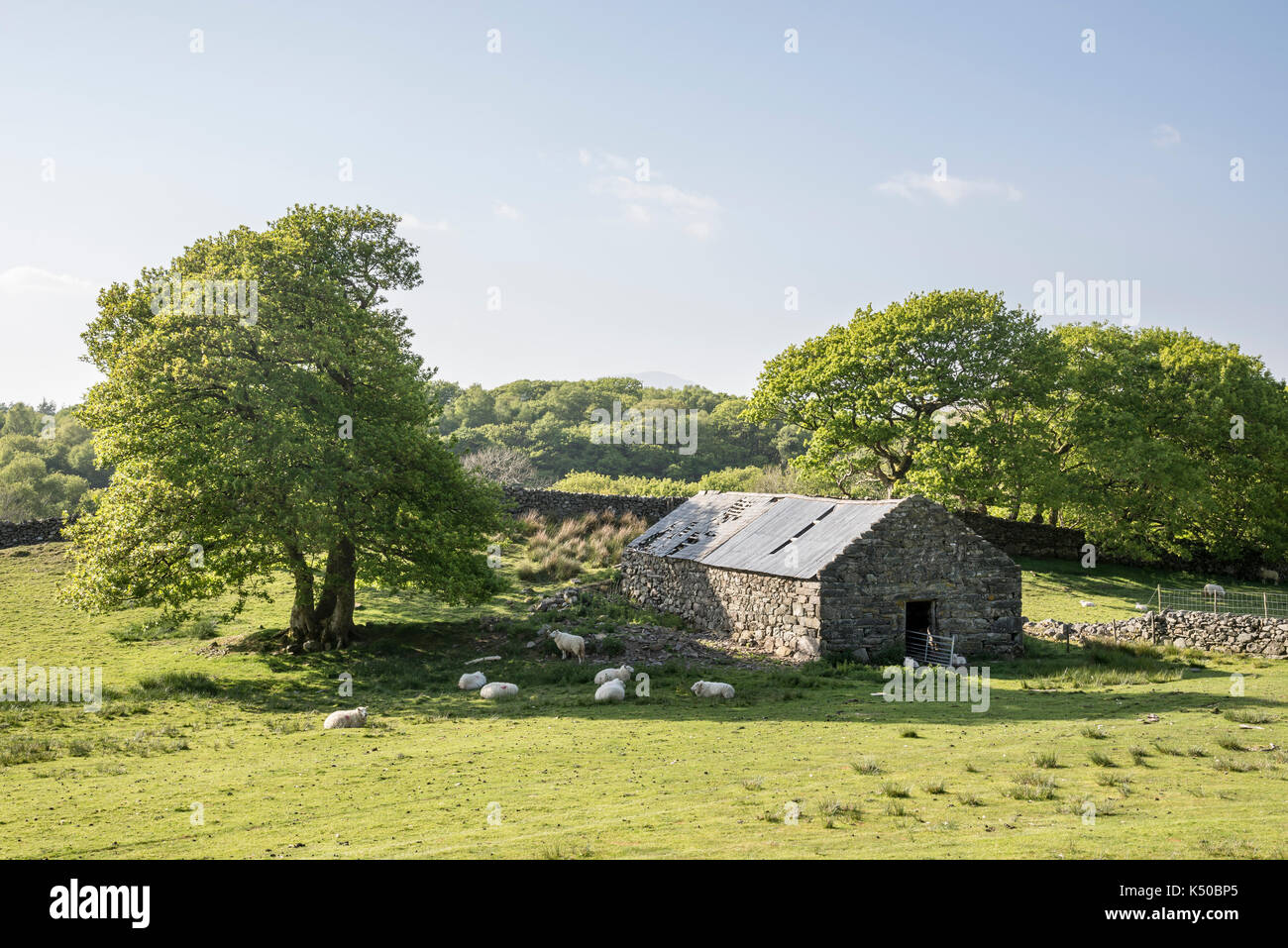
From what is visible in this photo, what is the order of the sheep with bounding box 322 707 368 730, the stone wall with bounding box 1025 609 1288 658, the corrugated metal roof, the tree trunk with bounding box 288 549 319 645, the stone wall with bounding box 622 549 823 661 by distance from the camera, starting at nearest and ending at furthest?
the sheep with bounding box 322 707 368 730
the stone wall with bounding box 622 549 823 661
the stone wall with bounding box 1025 609 1288 658
the tree trunk with bounding box 288 549 319 645
the corrugated metal roof

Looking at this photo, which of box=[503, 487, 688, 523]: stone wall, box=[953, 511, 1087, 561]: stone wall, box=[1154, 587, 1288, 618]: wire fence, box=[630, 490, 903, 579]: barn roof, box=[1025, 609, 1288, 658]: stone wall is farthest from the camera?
box=[503, 487, 688, 523]: stone wall

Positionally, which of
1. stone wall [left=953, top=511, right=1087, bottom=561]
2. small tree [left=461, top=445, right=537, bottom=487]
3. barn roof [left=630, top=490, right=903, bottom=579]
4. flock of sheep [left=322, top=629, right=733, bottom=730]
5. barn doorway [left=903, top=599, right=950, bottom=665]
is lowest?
flock of sheep [left=322, top=629, right=733, bottom=730]

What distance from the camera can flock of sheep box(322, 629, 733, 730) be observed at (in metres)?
15.2

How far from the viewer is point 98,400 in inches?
792

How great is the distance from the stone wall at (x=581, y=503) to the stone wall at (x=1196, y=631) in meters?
21.1

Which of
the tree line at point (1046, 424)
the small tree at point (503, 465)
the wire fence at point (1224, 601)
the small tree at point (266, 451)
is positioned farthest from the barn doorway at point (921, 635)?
the small tree at point (503, 465)

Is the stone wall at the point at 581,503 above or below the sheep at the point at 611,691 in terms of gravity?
above

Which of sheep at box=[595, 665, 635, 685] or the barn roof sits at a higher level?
the barn roof

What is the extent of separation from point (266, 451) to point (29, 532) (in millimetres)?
23853

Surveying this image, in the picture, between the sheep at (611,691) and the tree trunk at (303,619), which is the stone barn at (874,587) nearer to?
the sheep at (611,691)

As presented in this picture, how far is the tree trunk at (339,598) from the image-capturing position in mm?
22438

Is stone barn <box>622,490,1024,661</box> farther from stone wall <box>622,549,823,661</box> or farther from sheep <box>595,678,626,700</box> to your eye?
sheep <box>595,678,626,700</box>

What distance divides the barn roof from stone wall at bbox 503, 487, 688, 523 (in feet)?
33.5

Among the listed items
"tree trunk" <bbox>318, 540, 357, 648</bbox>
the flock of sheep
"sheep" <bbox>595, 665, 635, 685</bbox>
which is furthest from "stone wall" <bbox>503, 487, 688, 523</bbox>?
"sheep" <bbox>595, 665, 635, 685</bbox>
